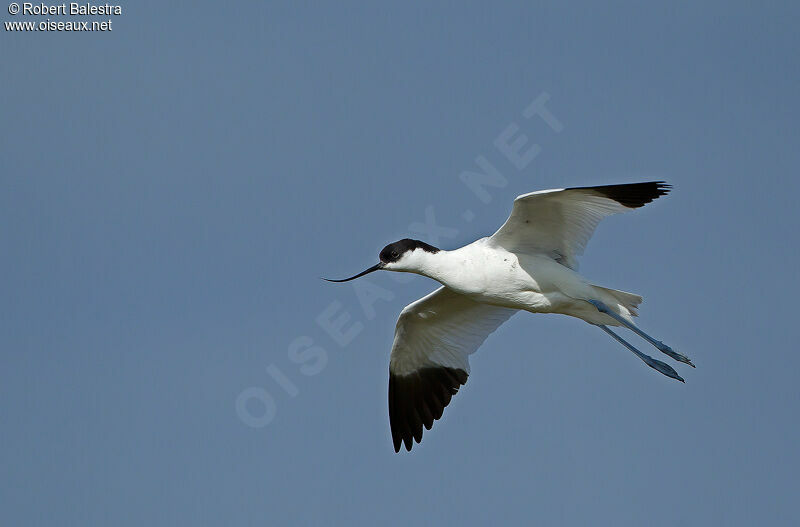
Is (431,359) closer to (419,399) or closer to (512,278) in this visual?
(419,399)

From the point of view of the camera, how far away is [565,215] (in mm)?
13258

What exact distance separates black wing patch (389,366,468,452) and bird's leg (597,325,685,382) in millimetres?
2469

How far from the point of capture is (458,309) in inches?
605

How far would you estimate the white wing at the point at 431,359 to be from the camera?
15484 millimetres

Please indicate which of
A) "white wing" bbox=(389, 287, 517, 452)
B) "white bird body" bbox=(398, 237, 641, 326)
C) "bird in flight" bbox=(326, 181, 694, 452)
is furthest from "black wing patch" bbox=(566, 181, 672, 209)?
"white wing" bbox=(389, 287, 517, 452)

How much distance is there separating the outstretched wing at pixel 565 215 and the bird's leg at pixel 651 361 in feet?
3.44

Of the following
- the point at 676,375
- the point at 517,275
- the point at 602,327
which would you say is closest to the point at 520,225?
the point at 517,275

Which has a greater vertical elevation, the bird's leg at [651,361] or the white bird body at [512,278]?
the white bird body at [512,278]

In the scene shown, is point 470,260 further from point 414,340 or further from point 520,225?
point 414,340

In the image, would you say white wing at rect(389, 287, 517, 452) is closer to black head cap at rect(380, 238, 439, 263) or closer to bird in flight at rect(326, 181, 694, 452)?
bird in flight at rect(326, 181, 694, 452)

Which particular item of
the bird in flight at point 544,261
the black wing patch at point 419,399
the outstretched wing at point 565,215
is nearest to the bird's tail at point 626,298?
the bird in flight at point 544,261

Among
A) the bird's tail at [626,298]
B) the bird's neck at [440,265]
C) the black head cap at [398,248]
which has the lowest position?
the bird's tail at [626,298]

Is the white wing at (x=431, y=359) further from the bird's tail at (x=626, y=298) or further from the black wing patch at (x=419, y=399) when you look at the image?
the bird's tail at (x=626, y=298)

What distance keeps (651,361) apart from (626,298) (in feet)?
3.37
